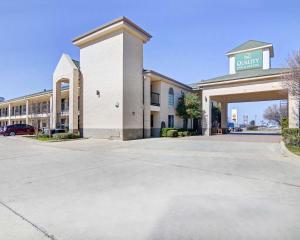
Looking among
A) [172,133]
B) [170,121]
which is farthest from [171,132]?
[170,121]

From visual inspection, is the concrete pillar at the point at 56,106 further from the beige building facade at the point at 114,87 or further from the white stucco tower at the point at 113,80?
the white stucco tower at the point at 113,80

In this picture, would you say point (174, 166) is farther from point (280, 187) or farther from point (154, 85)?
point (154, 85)

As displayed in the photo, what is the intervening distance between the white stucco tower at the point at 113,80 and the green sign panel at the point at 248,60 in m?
13.4

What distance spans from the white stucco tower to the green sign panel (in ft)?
44.1

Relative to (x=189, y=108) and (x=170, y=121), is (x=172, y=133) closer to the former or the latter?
(x=170, y=121)

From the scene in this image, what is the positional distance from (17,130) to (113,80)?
61.7ft

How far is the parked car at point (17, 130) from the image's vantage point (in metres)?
29.1

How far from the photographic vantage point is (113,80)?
20.0m

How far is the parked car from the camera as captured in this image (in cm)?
2905

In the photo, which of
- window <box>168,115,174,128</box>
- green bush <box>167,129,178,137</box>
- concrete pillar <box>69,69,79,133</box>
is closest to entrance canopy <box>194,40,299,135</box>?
window <box>168,115,174,128</box>

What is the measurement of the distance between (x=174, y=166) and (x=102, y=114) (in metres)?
14.1

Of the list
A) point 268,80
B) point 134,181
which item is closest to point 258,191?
point 134,181

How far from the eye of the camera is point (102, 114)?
818 inches

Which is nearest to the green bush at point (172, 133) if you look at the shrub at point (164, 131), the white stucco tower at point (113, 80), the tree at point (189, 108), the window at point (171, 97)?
the shrub at point (164, 131)
